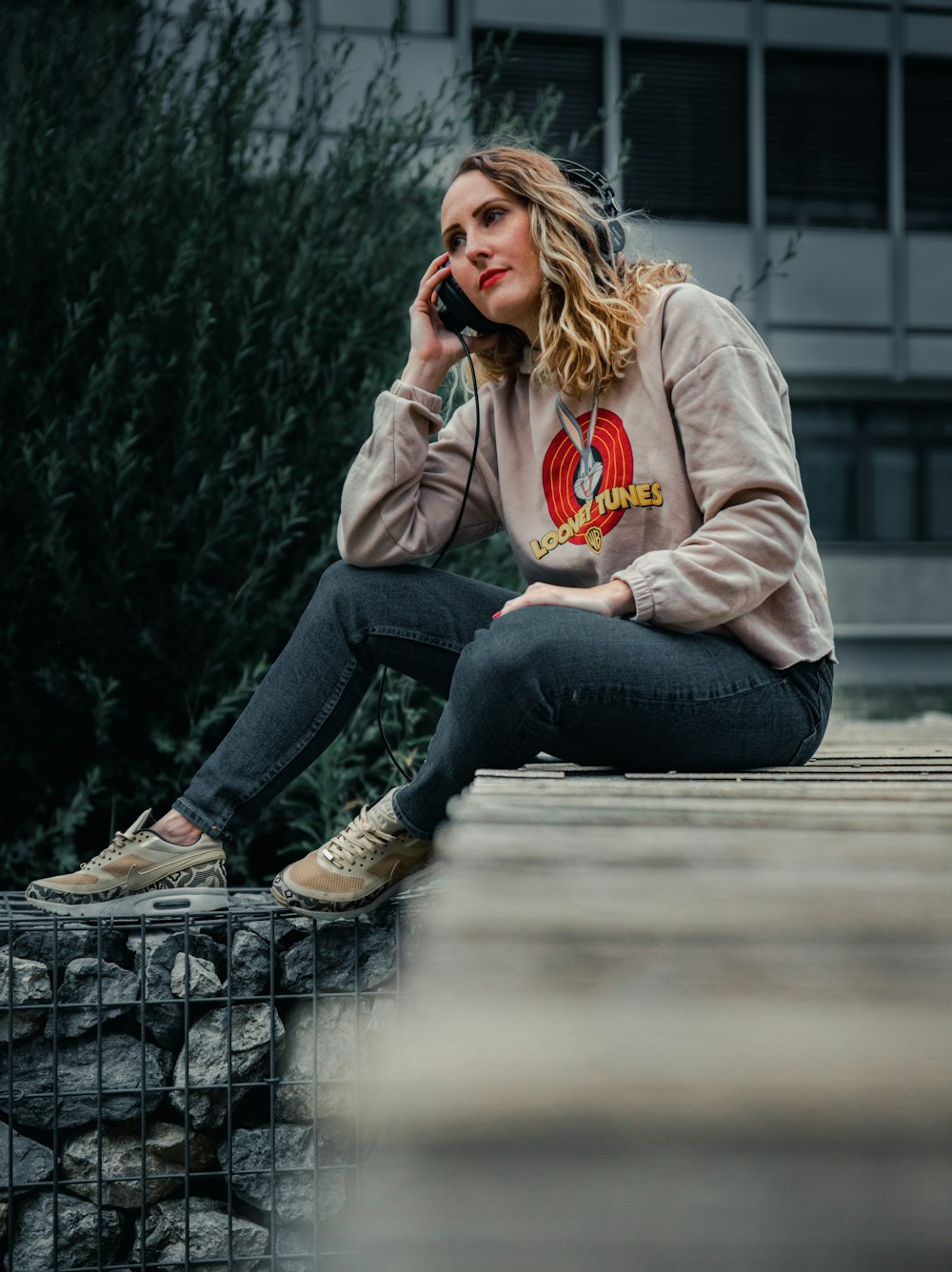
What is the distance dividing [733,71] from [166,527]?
10657mm

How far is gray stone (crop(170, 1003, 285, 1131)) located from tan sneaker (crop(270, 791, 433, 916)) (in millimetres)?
329

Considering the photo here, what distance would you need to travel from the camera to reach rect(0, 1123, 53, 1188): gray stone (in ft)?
7.84

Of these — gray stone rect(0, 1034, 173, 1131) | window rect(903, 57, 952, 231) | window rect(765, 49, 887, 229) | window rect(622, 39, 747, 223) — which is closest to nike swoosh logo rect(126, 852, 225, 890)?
gray stone rect(0, 1034, 173, 1131)

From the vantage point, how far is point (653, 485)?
2.22 m

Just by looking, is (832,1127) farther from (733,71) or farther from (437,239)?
(733,71)

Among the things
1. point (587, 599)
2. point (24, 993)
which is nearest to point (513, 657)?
point (587, 599)

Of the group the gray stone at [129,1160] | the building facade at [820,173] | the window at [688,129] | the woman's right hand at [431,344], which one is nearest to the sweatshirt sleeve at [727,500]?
the woman's right hand at [431,344]

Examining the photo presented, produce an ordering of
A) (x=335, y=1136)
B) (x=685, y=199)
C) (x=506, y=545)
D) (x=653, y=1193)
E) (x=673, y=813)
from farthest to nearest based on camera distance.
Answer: (x=685, y=199)
(x=506, y=545)
(x=335, y=1136)
(x=673, y=813)
(x=653, y=1193)

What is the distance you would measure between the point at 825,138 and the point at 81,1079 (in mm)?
12396

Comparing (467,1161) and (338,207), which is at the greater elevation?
(338,207)

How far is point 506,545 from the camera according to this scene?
12.7ft

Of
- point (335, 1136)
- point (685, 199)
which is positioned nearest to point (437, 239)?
point (335, 1136)

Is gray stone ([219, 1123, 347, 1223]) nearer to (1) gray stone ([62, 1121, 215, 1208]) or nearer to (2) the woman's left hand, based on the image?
(1) gray stone ([62, 1121, 215, 1208])

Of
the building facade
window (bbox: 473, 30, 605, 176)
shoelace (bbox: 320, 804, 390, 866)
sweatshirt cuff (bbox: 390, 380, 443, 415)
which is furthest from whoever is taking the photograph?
the building facade
